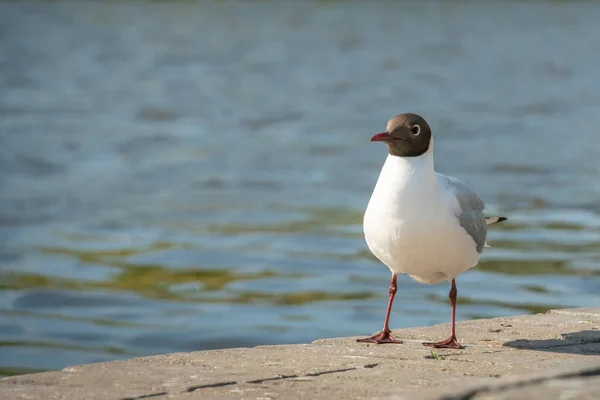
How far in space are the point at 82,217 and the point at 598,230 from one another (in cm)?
595

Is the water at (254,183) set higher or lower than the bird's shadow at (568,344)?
higher

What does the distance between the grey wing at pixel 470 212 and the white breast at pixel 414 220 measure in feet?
0.24

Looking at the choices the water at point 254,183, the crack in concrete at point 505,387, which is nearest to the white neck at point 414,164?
the crack in concrete at point 505,387

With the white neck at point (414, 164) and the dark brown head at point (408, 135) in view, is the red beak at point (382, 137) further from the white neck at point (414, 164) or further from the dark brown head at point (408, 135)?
the white neck at point (414, 164)

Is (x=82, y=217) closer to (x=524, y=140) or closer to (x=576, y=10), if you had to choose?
(x=524, y=140)

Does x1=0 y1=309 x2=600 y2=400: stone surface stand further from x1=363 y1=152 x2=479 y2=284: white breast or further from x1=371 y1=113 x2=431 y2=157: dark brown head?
x1=371 y1=113 x2=431 y2=157: dark brown head

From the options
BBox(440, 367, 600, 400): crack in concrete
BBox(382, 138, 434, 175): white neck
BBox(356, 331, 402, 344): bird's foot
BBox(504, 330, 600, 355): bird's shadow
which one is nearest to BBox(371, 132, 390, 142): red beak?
BBox(382, 138, 434, 175): white neck

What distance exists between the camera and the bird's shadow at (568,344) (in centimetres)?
654

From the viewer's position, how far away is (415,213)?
6547 millimetres

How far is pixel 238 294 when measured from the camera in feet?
37.4

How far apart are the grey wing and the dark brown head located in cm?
34

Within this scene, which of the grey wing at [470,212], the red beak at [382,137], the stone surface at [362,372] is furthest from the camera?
the grey wing at [470,212]

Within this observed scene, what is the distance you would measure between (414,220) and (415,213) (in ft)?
0.12

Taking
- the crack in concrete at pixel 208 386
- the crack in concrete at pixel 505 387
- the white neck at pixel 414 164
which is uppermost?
the white neck at pixel 414 164
